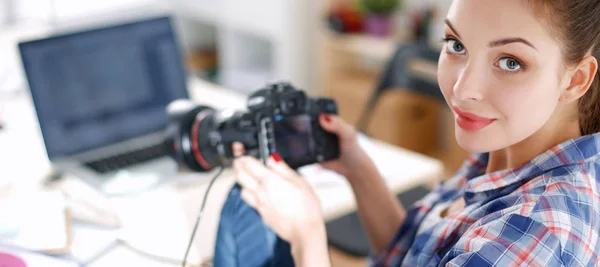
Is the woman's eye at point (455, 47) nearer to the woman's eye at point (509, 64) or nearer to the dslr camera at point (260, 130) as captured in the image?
the woman's eye at point (509, 64)

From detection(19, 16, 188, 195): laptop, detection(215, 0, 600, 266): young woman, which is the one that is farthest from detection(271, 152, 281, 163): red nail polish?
detection(19, 16, 188, 195): laptop

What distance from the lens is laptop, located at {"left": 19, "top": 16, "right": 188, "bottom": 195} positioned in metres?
1.43

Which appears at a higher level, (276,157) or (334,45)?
(276,157)

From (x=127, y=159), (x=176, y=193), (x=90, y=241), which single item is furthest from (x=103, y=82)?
(x=90, y=241)

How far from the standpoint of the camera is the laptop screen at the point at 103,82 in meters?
1.44

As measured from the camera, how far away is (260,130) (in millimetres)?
1017

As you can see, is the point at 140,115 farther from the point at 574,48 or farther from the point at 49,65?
the point at 574,48

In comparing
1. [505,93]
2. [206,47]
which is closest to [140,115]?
[505,93]

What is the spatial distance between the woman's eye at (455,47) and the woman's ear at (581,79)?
0.46ft

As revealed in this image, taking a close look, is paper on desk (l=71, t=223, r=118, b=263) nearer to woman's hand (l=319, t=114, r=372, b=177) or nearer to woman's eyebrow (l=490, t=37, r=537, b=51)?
woman's hand (l=319, t=114, r=372, b=177)

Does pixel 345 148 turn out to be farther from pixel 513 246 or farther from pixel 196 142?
pixel 513 246

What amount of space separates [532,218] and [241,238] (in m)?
0.47

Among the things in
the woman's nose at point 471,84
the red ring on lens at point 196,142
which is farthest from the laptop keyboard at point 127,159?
the woman's nose at point 471,84

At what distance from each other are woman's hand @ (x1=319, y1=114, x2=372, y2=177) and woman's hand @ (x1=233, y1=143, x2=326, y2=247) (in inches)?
8.6
